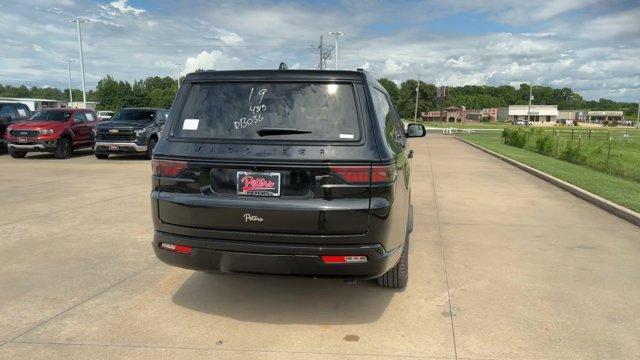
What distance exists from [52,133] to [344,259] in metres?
15.7

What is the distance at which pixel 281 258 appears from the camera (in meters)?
3.33

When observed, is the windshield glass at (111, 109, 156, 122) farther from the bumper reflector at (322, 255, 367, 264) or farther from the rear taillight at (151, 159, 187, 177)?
the bumper reflector at (322, 255, 367, 264)

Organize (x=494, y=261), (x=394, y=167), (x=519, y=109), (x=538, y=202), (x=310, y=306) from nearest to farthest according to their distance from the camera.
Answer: (x=394, y=167) → (x=310, y=306) → (x=494, y=261) → (x=538, y=202) → (x=519, y=109)

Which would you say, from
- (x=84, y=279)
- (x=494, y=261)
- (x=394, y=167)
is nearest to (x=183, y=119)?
(x=394, y=167)

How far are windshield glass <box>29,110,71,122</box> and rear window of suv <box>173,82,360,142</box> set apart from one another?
51.9 ft

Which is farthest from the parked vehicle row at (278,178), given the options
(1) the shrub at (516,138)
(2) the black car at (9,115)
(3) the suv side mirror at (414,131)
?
(1) the shrub at (516,138)

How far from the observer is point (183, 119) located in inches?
144

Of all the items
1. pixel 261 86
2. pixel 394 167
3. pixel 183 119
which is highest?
pixel 261 86

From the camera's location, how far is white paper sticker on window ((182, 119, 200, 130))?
3608mm

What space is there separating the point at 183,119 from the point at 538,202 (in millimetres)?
7430

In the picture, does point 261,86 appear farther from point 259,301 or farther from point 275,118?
point 259,301

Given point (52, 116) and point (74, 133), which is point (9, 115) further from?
point (74, 133)

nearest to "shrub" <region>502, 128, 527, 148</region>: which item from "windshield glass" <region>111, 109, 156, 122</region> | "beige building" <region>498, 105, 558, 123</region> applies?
"windshield glass" <region>111, 109, 156, 122</region>

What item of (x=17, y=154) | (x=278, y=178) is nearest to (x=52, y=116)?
(x=17, y=154)
